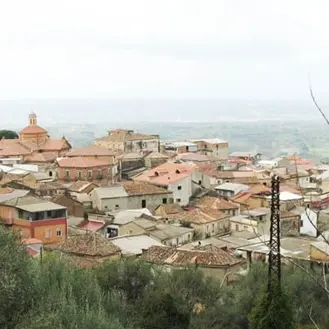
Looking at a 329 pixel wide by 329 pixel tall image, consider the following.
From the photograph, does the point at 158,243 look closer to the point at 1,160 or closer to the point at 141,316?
the point at 141,316

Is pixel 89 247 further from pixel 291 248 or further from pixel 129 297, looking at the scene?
pixel 291 248

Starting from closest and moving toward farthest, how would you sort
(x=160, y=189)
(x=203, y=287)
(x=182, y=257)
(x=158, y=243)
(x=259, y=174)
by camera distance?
(x=203, y=287) < (x=182, y=257) < (x=158, y=243) < (x=160, y=189) < (x=259, y=174)

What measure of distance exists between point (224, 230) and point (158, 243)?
26.0 ft

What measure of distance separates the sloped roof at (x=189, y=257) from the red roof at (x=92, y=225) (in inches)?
330

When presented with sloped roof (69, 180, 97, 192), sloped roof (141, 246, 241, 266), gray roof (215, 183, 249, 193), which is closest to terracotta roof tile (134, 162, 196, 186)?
gray roof (215, 183, 249, 193)

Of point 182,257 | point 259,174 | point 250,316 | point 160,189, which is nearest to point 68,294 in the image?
point 250,316

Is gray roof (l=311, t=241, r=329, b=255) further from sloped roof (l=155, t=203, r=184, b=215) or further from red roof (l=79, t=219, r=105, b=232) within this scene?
sloped roof (l=155, t=203, r=184, b=215)

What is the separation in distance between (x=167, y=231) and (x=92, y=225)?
4542 millimetres

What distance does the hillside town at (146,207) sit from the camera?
27484mm

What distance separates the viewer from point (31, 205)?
3247 cm

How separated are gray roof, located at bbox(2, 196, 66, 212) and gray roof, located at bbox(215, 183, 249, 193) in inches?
722

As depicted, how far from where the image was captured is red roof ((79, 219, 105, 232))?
117 feet

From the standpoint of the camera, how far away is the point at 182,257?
26.4 metres

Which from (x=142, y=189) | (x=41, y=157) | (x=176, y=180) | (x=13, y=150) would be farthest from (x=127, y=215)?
(x=13, y=150)
